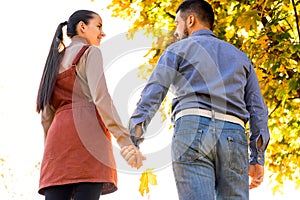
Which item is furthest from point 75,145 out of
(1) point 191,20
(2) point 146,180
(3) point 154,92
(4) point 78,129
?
(2) point 146,180

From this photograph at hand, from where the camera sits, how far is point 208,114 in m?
3.47

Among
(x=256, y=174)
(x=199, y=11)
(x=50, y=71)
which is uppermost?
(x=199, y=11)

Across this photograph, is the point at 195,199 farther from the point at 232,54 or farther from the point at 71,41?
the point at 71,41

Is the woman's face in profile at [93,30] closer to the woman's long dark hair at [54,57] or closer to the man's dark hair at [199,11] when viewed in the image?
the woman's long dark hair at [54,57]

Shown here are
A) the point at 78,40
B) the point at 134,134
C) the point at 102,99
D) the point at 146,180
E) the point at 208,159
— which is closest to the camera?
the point at 208,159

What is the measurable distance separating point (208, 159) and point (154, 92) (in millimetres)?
458

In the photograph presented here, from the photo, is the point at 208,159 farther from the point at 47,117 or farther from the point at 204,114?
the point at 47,117

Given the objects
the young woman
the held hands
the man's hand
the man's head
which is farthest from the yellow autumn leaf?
the man's head

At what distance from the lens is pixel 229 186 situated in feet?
11.3

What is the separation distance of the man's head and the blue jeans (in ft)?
2.09

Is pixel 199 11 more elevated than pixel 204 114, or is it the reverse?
pixel 199 11

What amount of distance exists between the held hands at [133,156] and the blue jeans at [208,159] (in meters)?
0.22

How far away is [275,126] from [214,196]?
17.6 ft

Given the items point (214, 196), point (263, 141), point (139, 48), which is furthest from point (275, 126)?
point (214, 196)
